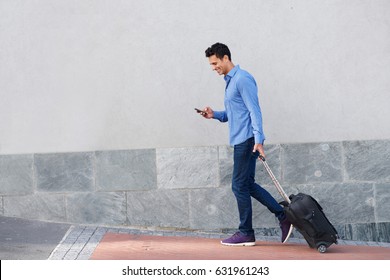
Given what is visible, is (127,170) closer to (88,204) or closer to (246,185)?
(88,204)

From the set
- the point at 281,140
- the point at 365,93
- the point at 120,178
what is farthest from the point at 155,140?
the point at 365,93

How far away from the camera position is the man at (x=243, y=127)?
9.63m

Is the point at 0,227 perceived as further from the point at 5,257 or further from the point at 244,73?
the point at 244,73

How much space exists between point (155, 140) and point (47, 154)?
3.89 feet

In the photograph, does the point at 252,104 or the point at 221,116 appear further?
the point at 221,116

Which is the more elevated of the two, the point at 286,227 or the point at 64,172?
the point at 64,172

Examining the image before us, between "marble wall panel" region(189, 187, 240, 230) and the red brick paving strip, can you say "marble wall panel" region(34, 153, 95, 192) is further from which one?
"marble wall panel" region(189, 187, 240, 230)

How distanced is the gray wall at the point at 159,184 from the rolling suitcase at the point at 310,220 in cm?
140

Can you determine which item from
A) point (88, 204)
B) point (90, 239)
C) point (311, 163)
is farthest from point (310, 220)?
point (88, 204)

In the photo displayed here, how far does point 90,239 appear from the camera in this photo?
10289 mm

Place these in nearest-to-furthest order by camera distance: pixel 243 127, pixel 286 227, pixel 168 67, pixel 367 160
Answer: pixel 243 127 → pixel 286 227 → pixel 168 67 → pixel 367 160

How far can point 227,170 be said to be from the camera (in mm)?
11141

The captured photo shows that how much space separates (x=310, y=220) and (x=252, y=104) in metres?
1.22

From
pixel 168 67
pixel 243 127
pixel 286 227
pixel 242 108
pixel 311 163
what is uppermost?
pixel 168 67
